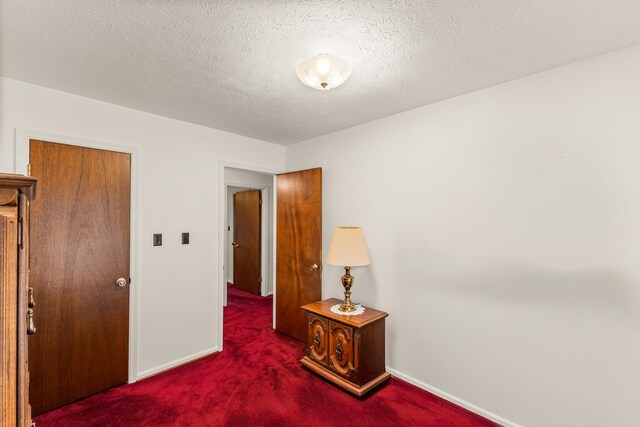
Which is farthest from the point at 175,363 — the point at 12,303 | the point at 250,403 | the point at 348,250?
the point at 12,303

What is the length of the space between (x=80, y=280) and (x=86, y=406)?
928 mm

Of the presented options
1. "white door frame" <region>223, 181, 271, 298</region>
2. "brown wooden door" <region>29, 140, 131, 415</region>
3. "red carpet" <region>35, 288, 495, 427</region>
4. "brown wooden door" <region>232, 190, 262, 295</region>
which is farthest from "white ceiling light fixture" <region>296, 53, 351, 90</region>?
"brown wooden door" <region>232, 190, 262, 295</region>

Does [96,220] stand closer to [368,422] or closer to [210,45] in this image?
[210,45]

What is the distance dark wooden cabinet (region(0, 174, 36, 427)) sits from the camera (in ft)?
2.41

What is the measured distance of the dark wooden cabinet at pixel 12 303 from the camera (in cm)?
73

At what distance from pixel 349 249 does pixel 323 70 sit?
143 centimetres

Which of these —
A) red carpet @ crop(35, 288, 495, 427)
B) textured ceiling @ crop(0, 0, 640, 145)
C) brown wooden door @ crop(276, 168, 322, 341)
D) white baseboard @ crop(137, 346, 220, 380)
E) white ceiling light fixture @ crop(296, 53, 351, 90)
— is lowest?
red carpet @ crop(35, 288, 495, 427)

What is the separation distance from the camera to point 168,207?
8.87 feet

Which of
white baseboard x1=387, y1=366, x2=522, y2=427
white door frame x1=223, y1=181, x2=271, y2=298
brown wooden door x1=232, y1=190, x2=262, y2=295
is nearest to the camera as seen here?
white baseboard x1=387, y1=366, x2=522, y2=427

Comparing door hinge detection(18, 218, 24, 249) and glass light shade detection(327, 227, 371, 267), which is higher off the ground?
door hinge detection(18, 218, 24, 249)

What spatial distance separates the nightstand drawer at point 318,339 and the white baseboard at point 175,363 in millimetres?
1045

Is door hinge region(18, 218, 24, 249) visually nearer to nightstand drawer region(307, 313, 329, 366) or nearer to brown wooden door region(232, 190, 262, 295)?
nightstand drawer region(307, 313, 329, 366)

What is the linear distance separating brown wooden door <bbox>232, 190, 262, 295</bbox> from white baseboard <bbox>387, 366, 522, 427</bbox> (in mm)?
3240

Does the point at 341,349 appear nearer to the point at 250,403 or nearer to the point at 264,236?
the point at 250,403
